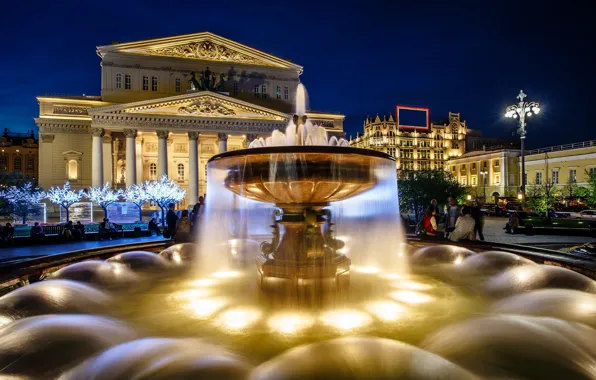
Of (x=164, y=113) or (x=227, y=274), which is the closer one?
(x=227, y=274)

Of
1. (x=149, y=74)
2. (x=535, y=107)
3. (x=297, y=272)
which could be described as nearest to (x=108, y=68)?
(x=149, y=74)

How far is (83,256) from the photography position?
4922 millimetres

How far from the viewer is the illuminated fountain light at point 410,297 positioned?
3839mm

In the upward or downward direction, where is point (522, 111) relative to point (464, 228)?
upward

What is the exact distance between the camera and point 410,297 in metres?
3.98

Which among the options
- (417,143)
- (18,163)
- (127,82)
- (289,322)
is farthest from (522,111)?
(18,163)

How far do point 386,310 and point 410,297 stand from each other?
21.6 inches

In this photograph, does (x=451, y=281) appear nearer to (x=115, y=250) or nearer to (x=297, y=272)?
(x=297, y=272)

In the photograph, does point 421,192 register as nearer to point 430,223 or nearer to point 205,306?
point 430,223

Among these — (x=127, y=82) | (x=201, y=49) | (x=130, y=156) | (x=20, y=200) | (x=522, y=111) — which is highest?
(x=201, y=49)

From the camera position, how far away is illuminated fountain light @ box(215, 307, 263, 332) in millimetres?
3151

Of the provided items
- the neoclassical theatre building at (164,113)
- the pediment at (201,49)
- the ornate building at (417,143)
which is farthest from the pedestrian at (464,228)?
the ornate building at (417,143)

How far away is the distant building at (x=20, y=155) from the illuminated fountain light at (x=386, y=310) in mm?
70928

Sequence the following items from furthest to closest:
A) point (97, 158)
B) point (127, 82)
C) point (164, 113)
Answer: point (127, 82) → point (164, 113) → point (97, 158)
